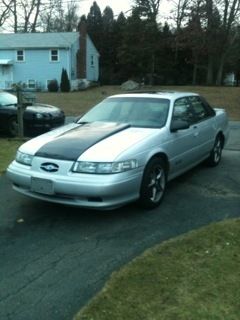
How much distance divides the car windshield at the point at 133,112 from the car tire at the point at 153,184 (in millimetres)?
659

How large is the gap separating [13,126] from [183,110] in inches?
276

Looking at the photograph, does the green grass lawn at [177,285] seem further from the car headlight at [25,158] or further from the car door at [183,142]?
the car headlight at [25,158]

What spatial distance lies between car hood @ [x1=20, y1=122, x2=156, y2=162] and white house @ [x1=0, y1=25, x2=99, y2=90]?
3427cm

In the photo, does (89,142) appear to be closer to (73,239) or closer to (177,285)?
(73,239)

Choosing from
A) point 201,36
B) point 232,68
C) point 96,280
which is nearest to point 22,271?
point 96,280

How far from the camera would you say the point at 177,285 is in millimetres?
3547

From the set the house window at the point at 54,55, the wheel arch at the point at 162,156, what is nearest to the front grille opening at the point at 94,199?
the wheel arch at the point at 162,156

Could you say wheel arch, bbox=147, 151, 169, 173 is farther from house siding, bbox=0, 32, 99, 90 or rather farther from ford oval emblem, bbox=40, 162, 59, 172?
house siding, bbox=0, 32, 99, 90

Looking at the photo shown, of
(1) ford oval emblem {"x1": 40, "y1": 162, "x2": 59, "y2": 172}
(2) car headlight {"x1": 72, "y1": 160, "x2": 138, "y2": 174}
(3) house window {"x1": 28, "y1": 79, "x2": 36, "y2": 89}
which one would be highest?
(2) car headlight {"x1": 72, "y1": 160, "x2": 138, "y2": 174}

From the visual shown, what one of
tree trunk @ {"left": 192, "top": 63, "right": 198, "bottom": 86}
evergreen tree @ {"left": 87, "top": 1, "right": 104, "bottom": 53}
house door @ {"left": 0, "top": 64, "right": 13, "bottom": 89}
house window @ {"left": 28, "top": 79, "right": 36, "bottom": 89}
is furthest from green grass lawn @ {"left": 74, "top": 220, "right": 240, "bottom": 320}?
evergreen tree @ {"left": 87, "top": 1, "right": 104, "bottom": 53}

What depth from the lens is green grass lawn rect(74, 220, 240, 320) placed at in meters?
3.17

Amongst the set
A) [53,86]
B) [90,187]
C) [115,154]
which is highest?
[115,154]

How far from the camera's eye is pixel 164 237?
4.66m

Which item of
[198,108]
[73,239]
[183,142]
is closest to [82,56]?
[198,108]
